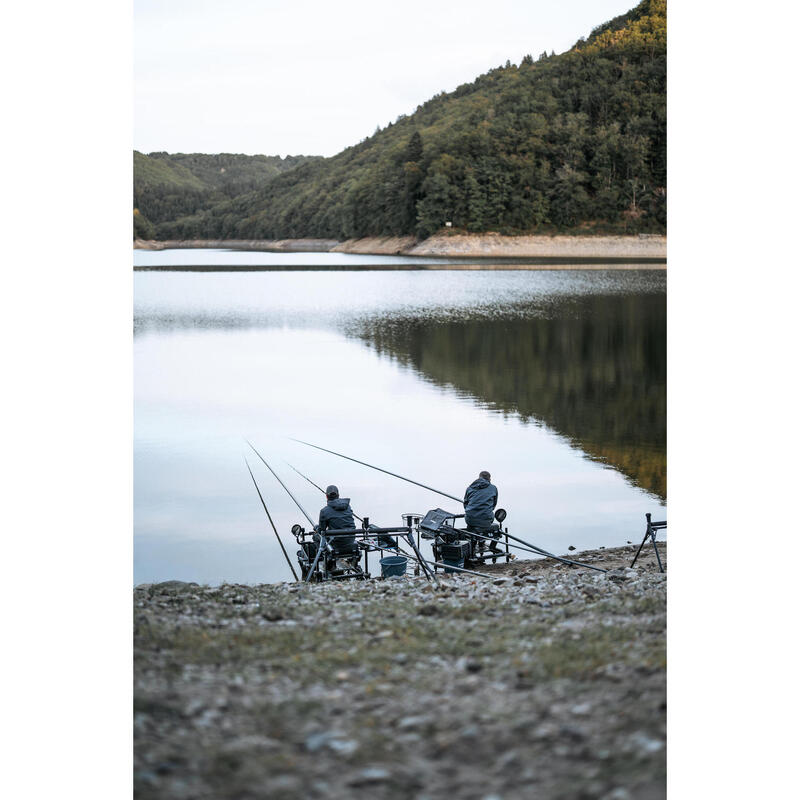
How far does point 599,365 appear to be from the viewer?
16.2 metres

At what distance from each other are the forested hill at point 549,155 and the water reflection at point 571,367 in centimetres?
4058

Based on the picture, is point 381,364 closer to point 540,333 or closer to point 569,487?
point 540,333

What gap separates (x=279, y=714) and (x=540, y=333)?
17649 millimetres

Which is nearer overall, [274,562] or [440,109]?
[274,562]

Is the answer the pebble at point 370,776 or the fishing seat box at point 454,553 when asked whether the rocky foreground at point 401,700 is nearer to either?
the pebble at point 370,776

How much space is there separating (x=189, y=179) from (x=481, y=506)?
10563cm

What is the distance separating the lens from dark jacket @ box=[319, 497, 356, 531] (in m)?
6.02

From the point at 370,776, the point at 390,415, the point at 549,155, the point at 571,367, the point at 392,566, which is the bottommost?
the point at 392,566

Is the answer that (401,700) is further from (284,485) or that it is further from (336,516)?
(284,485)

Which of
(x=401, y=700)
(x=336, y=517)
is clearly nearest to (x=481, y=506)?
(x=336, y=517)

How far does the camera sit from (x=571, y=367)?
16.0 meters

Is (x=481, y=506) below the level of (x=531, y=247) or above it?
below

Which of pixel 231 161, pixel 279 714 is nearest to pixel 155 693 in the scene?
pixel 279 714

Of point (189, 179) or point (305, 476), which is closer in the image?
point (305, 476)
